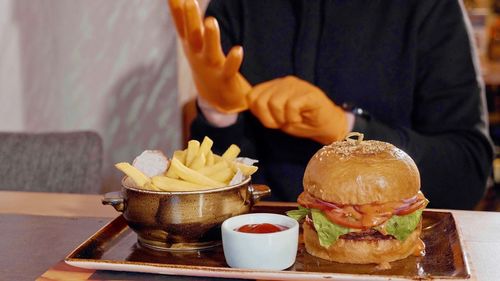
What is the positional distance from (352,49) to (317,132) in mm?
408

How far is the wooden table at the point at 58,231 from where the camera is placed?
3.51ft

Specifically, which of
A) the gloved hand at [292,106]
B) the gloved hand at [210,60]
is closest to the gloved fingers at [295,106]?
the gloved hand at [292,106]

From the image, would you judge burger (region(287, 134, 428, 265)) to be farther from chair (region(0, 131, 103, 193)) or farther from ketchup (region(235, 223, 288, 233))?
chair (region(0, 131, 103, 193))

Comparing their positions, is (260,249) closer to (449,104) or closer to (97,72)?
(449,104)

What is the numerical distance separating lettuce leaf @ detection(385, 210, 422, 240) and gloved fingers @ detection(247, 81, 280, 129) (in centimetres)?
47

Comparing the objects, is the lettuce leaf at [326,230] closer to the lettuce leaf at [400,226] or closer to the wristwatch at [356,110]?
the lettuce leaf at [400,226]

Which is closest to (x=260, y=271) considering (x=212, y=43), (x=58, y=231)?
(x=58, y=231)

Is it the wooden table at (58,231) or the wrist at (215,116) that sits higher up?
the wrist at (215,116)

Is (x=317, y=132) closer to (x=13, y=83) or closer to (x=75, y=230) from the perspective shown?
(x=75, y=230)

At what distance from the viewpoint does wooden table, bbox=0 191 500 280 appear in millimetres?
1070

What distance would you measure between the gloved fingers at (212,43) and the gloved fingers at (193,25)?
23mm

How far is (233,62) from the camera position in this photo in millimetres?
1409

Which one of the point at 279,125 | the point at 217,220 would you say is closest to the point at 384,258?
the point at 217,220

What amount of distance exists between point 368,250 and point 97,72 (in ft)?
5.43
